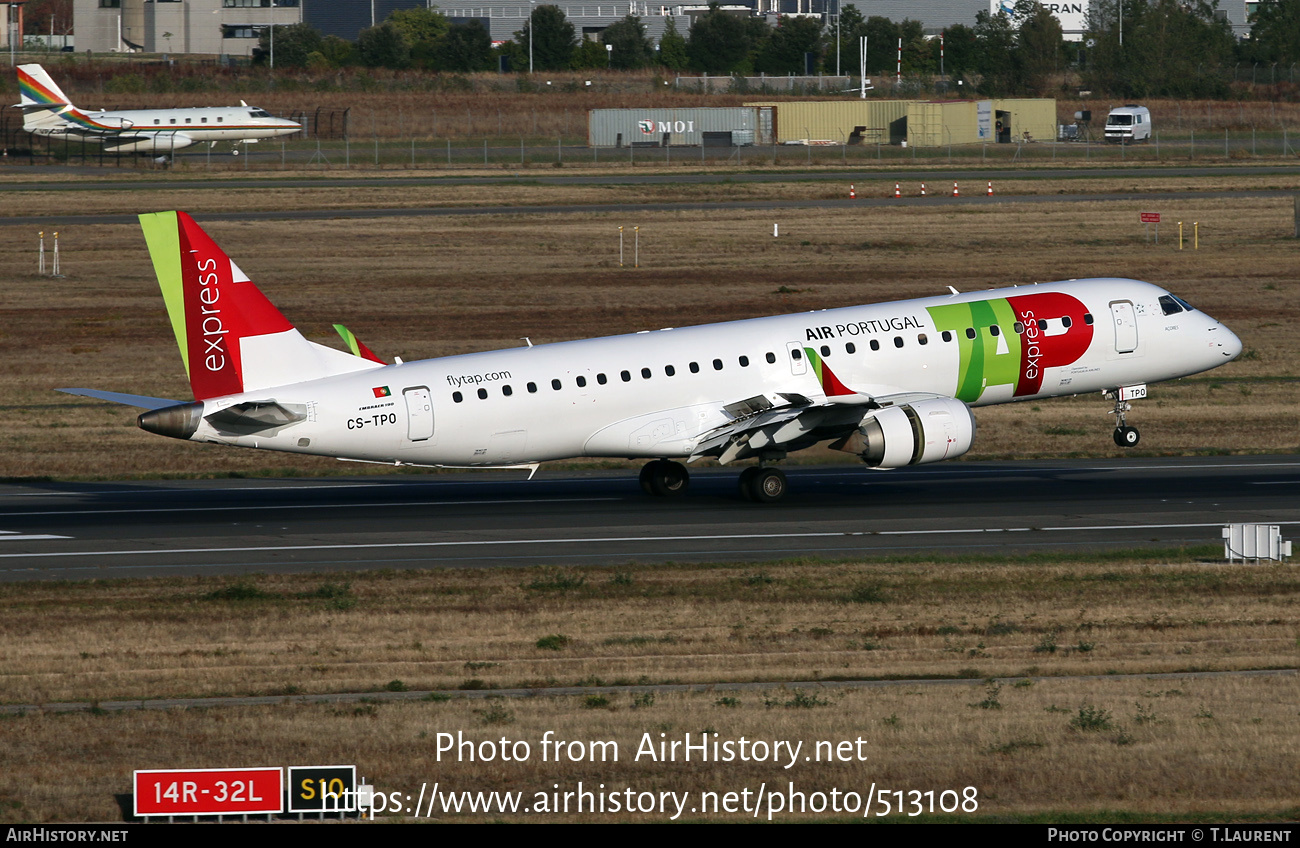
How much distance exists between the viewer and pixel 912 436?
33.3m

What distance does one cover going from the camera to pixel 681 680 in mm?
21578

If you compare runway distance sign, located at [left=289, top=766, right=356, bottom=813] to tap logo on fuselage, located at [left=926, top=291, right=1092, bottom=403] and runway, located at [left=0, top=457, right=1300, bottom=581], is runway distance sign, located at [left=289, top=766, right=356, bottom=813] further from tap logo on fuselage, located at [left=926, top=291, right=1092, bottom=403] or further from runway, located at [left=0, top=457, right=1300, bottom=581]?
tap logo on fuselage, located at [left=926, top=291, right=1092, bottom=403]

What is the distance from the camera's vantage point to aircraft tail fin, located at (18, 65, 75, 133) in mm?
118062

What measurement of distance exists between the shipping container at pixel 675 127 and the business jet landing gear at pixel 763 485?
106 meters

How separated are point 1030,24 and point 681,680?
15754 cm

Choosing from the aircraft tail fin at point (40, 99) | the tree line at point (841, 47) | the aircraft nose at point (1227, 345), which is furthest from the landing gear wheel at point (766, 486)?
the tree line at point (841, 47)

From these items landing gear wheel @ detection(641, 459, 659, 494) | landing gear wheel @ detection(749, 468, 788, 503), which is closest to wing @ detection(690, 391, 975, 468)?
landing gear wheel @ detection(749, 468, 788, 503)

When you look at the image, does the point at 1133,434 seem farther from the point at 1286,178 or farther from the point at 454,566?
the point at 1286,178

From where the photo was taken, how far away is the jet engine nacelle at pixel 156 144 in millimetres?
122375

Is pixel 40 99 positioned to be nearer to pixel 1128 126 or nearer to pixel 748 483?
pixel 1128 126

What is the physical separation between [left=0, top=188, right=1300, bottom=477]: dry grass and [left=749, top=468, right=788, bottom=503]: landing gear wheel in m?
9.60

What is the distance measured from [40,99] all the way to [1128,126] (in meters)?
87.6

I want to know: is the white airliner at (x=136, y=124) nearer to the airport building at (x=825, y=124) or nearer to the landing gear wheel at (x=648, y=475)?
the airport building at (x=825, y=124)

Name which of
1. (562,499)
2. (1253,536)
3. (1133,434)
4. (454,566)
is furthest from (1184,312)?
(454,566)
